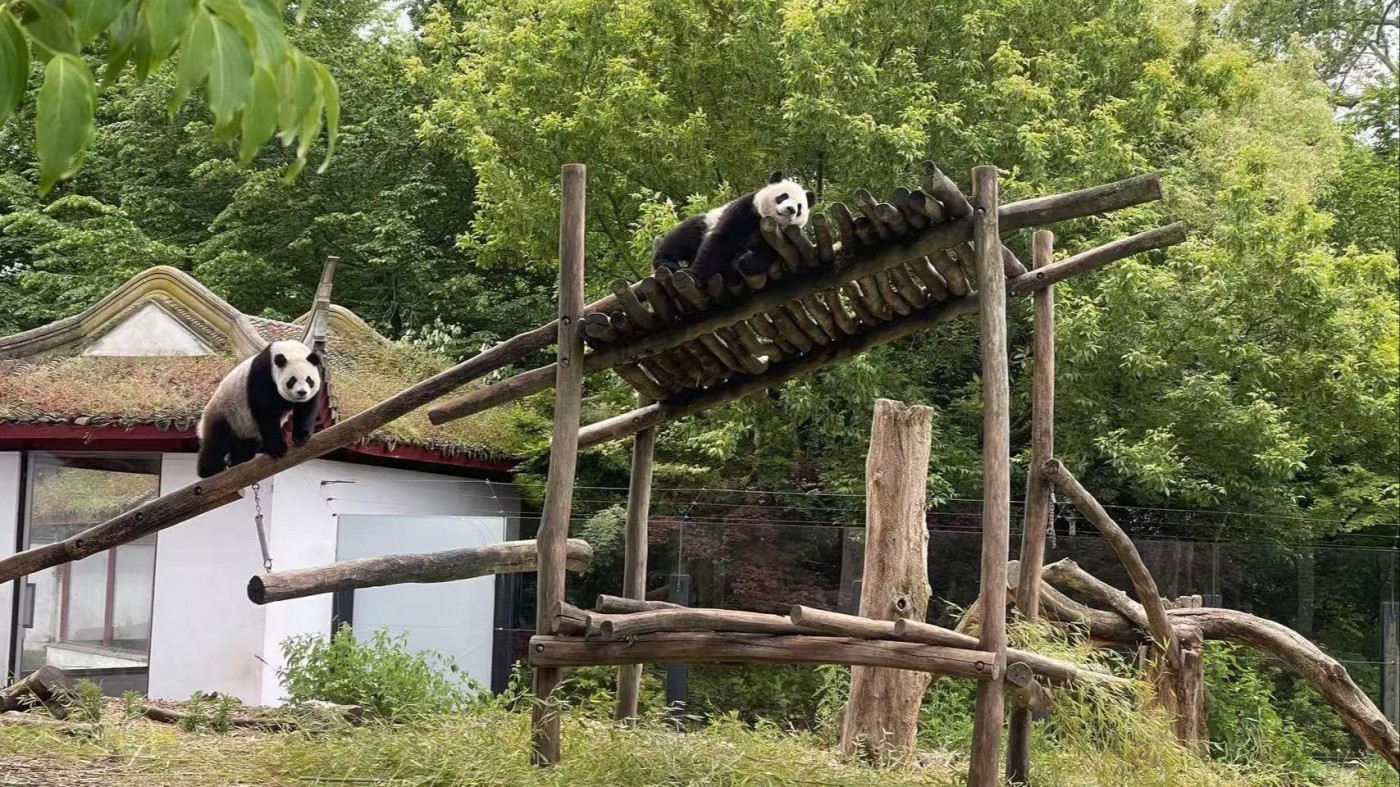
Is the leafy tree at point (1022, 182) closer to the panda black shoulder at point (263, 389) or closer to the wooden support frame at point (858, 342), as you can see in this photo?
the wooden support frame at point (858, 342)

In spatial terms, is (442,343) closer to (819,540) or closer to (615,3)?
(615,3)

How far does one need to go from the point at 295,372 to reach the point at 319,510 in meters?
4.10

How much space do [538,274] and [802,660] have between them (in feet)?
41.6

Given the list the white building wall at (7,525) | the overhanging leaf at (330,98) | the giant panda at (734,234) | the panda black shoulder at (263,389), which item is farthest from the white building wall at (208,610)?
the overhanging leaf at (330,98)

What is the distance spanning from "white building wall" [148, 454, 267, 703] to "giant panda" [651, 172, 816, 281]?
4864 mm

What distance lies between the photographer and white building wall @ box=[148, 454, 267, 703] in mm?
10188

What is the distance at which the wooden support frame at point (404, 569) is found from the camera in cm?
613

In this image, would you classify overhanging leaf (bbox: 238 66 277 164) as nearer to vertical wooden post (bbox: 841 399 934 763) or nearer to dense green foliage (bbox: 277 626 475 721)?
vertical wooden post (bbox: 841 399 934 763)

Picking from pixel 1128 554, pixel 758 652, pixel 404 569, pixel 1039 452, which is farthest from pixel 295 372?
pixel 1128 554

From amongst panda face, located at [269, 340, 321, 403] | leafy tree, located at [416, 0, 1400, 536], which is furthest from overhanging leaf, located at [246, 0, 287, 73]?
leafy tree, located at [416, 0, 1400, 536]

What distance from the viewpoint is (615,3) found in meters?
13.9

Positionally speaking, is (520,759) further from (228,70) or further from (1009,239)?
(1009,239)

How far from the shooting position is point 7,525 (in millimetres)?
10750

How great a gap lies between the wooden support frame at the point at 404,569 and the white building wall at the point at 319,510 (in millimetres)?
3695
